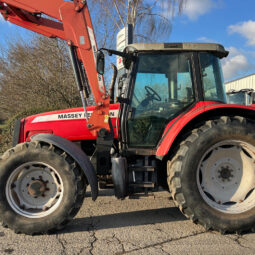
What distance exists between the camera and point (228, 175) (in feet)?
10.2

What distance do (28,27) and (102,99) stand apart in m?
1.51

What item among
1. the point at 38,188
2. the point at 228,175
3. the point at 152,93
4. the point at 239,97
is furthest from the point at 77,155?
the point at 239,97

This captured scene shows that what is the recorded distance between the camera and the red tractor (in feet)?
9.35

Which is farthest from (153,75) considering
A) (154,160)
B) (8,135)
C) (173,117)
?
(8,135)

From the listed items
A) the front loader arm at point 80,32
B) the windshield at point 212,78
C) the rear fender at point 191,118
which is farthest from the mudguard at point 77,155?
the windshield at point 212,78

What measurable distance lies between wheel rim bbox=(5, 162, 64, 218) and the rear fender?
52.1 inches

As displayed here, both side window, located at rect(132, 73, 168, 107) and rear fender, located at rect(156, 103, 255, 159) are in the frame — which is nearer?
rear fender, located at rect(156, 103, 255, 159)

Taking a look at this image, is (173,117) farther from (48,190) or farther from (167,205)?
(48,190)

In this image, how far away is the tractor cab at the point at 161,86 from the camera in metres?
3.23

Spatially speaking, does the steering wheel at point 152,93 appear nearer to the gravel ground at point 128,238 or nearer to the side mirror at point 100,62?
the side mirror at point 100,62

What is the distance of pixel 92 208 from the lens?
3.66 metres

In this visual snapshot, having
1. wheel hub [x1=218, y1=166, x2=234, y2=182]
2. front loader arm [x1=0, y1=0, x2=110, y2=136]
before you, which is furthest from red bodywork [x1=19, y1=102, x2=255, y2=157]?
wheel hub [x1=218, y1=166, x2=234, y2=182]

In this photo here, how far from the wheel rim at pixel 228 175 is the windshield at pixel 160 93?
2.39 feet

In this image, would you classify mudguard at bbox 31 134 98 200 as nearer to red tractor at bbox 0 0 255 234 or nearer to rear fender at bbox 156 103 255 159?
red tractor at bbox 0 0 255 234
